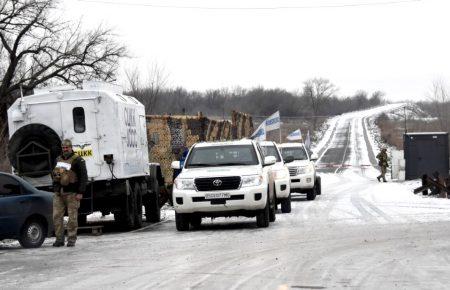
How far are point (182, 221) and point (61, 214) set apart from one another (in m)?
3.04

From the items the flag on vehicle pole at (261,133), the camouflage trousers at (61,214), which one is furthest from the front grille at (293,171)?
the camouflage trousers at (61,214)

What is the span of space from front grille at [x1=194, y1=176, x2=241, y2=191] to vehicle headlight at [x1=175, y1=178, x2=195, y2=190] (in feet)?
0.38

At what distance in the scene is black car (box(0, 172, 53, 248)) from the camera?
557 inches

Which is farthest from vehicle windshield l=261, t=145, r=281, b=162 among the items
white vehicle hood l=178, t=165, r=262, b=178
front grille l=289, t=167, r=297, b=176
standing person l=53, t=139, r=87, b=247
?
standing person l=53, t=139, r=87, b=247

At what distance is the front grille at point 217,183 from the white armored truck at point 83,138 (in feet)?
5.90

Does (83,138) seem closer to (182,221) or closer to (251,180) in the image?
(182,221)

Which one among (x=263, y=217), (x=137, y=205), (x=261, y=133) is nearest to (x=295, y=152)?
(x=261, y=133)

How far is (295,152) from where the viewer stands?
2923cm

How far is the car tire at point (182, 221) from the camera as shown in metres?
16.9

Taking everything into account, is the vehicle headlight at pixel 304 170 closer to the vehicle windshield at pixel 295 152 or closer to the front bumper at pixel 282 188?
the vehicle windshield at pixel 295 152

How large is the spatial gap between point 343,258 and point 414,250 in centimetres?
142

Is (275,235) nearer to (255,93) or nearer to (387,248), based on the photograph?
(387,248)

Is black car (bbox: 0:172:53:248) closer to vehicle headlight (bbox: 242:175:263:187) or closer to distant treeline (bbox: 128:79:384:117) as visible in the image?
vehicle headlight (bbox: 242:175:263:187)

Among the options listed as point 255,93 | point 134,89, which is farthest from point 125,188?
point 255,93
